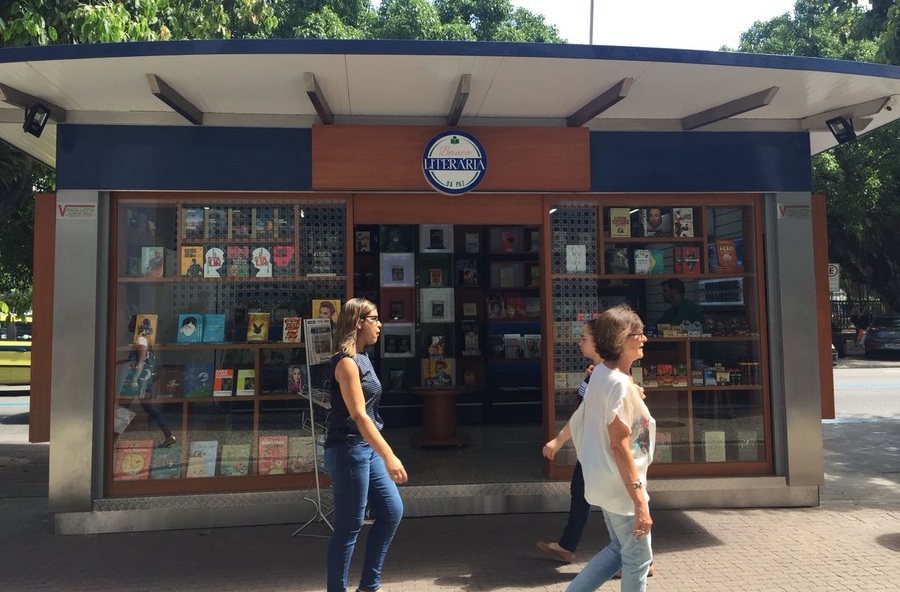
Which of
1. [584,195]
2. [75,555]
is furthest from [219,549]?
[584,195]

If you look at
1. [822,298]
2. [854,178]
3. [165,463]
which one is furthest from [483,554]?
[854,178]

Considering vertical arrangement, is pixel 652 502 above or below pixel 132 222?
below

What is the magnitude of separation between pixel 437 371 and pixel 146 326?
416cm

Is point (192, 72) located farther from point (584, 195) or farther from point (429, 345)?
point (429, 345)

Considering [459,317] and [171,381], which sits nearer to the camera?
[171,381]

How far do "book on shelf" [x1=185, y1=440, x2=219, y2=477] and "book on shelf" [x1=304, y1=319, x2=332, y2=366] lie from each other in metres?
1.17

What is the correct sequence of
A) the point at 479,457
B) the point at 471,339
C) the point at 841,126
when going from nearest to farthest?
1. the point at 841,126
2. the point at 479,457
3. the point at 471,339

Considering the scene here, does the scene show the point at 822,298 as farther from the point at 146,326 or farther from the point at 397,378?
the point at 146,326

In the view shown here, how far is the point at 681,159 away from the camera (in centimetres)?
603

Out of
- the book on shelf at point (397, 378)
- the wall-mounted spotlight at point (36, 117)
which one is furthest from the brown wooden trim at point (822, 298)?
the wall-mounted spotlight at point (36, 117)

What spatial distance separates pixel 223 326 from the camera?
19.4 feet

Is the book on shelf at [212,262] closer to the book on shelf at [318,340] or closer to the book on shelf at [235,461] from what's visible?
the book on shelf at [318,340]

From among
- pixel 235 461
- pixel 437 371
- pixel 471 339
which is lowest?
pixel 235 461

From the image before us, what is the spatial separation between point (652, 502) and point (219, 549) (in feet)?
11.8
